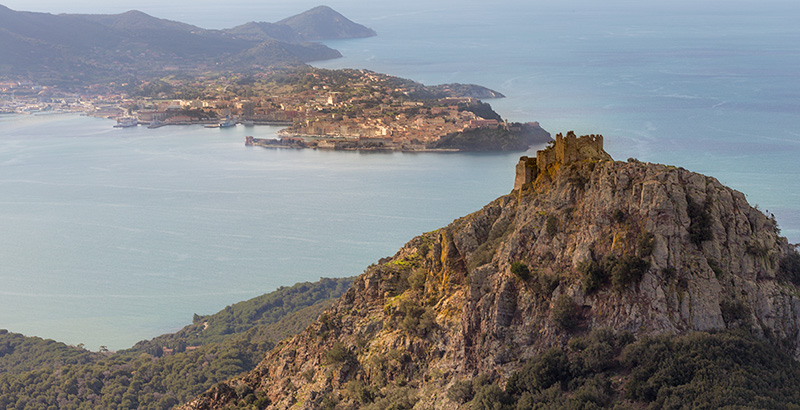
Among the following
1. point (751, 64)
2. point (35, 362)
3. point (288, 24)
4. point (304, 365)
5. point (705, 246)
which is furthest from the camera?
point (288, 24)

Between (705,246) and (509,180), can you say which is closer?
(705,246)

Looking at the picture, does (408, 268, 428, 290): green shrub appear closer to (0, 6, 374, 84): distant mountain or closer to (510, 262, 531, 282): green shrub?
(510, 262, 531, 282): green shrub


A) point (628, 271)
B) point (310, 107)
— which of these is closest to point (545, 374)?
point (628, 271)

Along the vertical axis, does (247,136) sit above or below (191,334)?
above

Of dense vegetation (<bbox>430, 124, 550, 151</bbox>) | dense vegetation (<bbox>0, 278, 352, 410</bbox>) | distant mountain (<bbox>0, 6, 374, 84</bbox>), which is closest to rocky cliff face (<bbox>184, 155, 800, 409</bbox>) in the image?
dense vegetation (<bbox>0, 278, 352, 410</bbox>)

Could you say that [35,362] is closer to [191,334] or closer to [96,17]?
[191,334]

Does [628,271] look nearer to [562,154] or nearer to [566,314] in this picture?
[566,314]

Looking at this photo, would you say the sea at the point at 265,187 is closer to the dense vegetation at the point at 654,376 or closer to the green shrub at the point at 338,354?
the green shrub at the point at 338,354

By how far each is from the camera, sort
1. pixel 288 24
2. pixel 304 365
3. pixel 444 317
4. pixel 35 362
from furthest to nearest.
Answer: pixel 288 24 → pixel 35 362 → pixel 304 365 → pixel 444 317

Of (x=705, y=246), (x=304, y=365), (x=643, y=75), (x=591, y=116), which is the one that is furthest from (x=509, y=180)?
(x=643, y=75)
